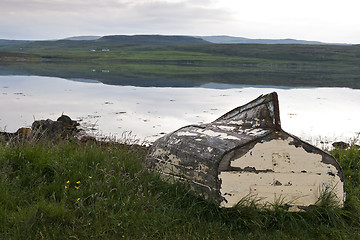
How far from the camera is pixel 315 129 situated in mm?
15711

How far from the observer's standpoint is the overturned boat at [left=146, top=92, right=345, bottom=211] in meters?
4.78

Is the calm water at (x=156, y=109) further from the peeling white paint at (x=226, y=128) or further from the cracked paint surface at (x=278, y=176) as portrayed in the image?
the cracked paint surface at (x=278, y=176)

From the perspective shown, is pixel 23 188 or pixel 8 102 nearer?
pixel 23 188

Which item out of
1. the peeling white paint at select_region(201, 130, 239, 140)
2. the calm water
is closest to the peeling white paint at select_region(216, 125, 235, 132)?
the peeling white paint at select_region(201, 130, 239, 140)

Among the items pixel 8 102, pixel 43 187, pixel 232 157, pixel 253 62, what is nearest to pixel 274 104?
pixel 232 157

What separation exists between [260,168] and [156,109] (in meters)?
15.4

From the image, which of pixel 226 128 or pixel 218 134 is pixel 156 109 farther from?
pixel 218 134

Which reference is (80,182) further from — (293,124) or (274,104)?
(293,124)

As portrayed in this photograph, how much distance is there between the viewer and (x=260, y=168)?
483 cm

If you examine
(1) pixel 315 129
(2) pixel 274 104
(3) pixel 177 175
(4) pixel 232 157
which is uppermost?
(2) pixel 274 104

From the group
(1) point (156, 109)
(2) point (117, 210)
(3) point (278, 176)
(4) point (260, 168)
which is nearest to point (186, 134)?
(4) point (260, 168)

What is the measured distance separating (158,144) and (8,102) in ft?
57.3

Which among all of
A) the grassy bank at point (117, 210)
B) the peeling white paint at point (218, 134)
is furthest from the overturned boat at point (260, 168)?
the grassy bank at point (117, 210)

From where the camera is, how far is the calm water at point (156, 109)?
1519 centimetres
